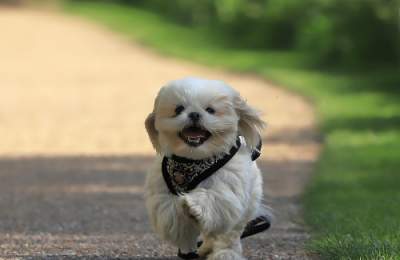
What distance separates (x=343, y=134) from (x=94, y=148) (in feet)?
11.8

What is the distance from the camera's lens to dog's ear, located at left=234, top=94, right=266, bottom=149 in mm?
6512

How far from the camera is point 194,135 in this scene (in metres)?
6.23

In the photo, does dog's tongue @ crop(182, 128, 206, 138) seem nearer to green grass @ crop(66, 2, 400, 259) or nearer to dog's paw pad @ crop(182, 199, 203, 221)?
dog's paw pad @ crop(182, 199, 203, 221)

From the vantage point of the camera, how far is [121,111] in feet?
67.6

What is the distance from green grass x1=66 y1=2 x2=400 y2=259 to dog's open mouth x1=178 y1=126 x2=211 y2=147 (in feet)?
3.86

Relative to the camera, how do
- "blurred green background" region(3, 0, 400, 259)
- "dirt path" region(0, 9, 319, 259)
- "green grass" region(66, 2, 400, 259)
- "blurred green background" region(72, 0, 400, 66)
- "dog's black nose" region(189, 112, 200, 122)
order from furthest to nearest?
"blurred green background" region(72, 0, 400, 66) < "blurred green background" region(3, 0, 400, 259) < "dirt path" region(0, 9, 319, 259) < "green grass" region(66, 2, 400, 259) < "dog's black nose" region(189, 112, 200, 122)

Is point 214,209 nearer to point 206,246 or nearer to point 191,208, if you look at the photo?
point 191,208

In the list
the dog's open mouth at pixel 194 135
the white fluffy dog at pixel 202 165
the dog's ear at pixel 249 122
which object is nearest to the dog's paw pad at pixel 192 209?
the white fluffy dog at pixel 202 165

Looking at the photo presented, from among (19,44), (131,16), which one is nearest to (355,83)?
(19,44)

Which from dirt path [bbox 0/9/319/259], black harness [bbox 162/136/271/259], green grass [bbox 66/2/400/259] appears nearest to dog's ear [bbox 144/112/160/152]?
black harness [bbox 162/136/271/259]

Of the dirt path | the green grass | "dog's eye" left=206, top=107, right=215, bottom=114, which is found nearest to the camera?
"dog's eye" left=206, top=107, right=215, bottom=114

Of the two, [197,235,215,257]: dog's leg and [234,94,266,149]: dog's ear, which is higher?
[234,94,266,149]: dog's ear

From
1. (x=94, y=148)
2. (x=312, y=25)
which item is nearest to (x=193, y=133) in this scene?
(x=94, y=148)

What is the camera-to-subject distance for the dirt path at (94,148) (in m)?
8.21
